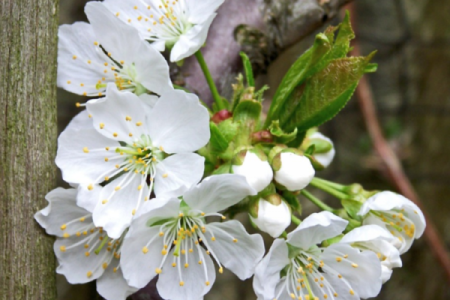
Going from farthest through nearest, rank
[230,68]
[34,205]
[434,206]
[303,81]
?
[434,206] → [230,68] → [303,81] → [34,205]

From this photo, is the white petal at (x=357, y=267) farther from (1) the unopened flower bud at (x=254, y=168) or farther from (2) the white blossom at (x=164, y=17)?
(2) the white blossom at (x=164, y=17)

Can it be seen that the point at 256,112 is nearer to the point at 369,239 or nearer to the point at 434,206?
the point at 369,239

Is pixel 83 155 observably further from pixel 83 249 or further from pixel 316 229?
pixel 316 229

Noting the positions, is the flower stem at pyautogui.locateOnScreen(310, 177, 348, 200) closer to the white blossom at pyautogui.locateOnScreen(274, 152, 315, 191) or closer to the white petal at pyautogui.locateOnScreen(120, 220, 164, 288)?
the white blossom at pyautogui.locateOnScreen(274, 152, 315, 191)

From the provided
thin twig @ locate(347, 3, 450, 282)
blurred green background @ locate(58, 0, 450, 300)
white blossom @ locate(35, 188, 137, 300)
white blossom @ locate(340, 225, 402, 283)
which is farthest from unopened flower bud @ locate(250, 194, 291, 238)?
blurred green background @ locate(58, 0, 450, 300)

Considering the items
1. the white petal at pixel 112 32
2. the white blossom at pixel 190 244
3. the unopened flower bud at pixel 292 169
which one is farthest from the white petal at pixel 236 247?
the white petal at pixel 112 32

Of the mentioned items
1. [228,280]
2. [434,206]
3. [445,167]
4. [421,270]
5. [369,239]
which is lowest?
[228,280]

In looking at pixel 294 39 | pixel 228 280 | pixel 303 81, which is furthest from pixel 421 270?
pixel 303 81
